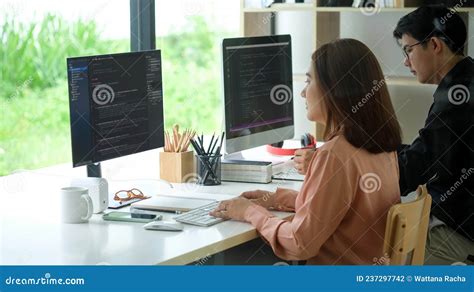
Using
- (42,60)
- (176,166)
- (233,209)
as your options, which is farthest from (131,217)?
(42,60)

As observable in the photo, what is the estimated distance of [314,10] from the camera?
4211mm

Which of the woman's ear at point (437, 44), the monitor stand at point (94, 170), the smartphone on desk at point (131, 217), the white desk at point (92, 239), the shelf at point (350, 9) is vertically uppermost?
the shelf at point (350, 9)

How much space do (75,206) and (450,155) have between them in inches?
53.8

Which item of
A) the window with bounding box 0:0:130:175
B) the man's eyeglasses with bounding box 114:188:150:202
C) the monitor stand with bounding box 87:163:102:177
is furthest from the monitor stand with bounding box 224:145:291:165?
the window with bounding box 0:0:130:175

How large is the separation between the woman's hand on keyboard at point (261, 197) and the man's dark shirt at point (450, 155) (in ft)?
1.99

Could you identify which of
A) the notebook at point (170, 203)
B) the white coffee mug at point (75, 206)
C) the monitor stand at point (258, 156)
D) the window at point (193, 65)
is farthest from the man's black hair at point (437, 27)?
the window at point (193, 65)

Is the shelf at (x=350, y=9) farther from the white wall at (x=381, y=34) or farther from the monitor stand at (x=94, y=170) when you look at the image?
the monitor stand at (x=94, y=170)

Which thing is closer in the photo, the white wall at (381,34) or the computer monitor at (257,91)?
the computer monitor at (257,91)

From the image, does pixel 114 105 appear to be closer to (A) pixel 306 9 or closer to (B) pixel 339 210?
(B) pixel 339 210

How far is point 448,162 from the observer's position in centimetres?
308

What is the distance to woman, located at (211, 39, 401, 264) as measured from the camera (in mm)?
2369

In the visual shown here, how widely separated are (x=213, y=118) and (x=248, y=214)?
13.5ft

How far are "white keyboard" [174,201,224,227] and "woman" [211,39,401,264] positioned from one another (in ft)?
0.54

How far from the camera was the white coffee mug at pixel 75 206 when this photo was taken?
101 inches
